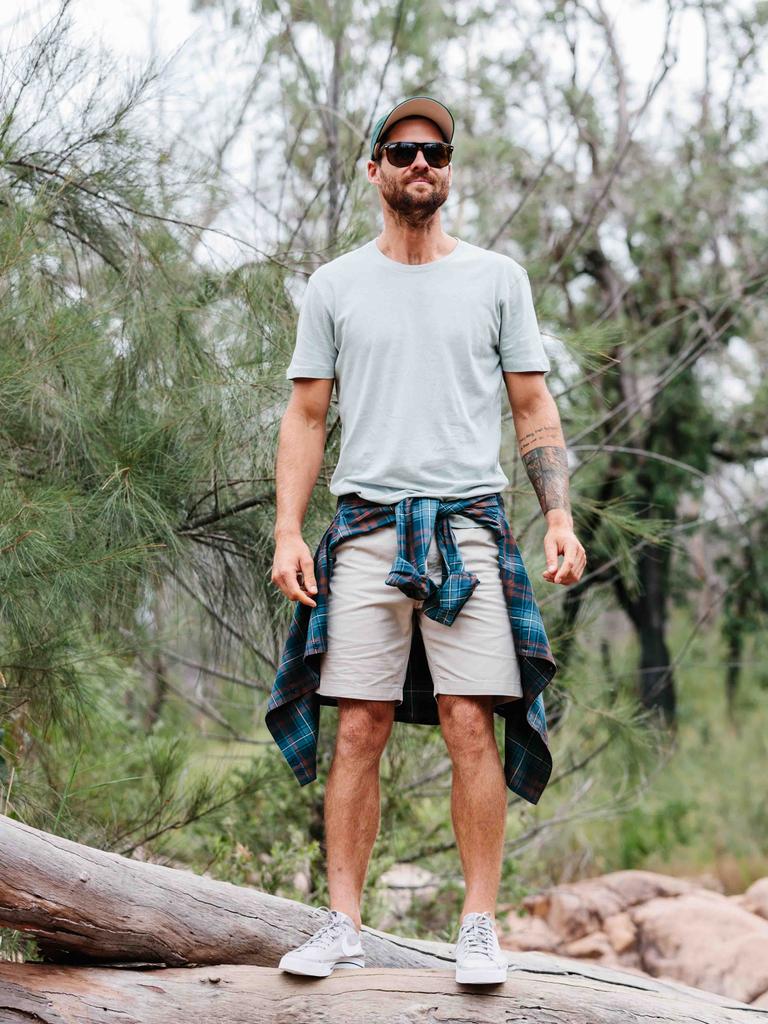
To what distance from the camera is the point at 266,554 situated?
9.24 ft

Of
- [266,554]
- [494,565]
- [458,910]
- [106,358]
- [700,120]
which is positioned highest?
[700,120]

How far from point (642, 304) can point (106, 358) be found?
6.01 metres

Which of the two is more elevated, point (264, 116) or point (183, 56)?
point (264, 116)

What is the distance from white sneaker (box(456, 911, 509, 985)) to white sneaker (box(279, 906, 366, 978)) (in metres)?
0.20

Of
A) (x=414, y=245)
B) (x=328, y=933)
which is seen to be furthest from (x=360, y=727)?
(x=414, y=245)

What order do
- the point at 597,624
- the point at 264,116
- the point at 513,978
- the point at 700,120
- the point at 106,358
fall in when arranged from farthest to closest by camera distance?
the point at 700,120, the point at 264,116, the point at 597,624, the point at 106,358, the point at 513,978

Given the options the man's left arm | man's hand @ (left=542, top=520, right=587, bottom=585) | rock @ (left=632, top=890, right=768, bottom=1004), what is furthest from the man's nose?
rock @ (left=632, top=890, right=768, bottom=1004)

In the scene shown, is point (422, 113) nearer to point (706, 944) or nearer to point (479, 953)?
point (479, 953)

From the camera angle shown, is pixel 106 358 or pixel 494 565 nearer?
pixel 494 565

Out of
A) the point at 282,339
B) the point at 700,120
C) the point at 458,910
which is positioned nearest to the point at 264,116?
the point at 282,339

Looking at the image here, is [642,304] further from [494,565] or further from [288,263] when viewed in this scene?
[494,565]

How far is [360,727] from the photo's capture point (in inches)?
81.1

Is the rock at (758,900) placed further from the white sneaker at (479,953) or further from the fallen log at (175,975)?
the white sneaker at (479,953)

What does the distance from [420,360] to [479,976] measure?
109 cm
